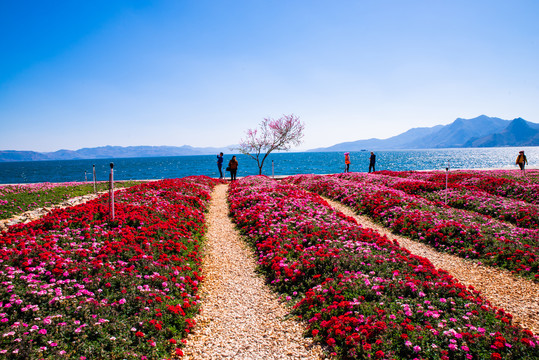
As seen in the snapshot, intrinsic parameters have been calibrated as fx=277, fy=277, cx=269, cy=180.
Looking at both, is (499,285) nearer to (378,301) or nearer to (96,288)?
(378,301)

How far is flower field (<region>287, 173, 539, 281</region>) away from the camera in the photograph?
10430mm

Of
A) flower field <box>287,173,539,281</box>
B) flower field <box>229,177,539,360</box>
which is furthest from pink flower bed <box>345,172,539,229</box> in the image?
flower field <box>229,177,539,360</box>

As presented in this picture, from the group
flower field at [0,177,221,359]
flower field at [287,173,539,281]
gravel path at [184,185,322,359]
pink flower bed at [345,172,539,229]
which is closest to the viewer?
flower field at [0,177,221,359]

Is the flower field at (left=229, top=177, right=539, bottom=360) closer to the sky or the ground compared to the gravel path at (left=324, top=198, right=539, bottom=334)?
closer to the sky

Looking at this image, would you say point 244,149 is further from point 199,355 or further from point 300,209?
point 199,355

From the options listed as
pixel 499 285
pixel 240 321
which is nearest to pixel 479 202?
pixel 499 285

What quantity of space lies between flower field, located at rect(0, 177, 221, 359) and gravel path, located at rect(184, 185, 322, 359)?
47 centimetres

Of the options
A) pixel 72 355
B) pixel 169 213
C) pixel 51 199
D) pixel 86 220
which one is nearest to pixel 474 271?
pixel 72 355

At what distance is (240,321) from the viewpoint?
24.0ft

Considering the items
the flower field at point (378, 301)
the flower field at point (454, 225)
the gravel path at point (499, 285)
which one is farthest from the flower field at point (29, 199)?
the gravel path at point (499, 285)

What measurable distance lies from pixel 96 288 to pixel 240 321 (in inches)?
148

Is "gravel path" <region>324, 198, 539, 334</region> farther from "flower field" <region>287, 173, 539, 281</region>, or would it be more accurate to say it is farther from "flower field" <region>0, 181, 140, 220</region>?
"flower field" <region>0, 181, 140, 220</region>

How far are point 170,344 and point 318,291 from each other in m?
3.97

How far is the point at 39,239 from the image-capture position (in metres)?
9.09
